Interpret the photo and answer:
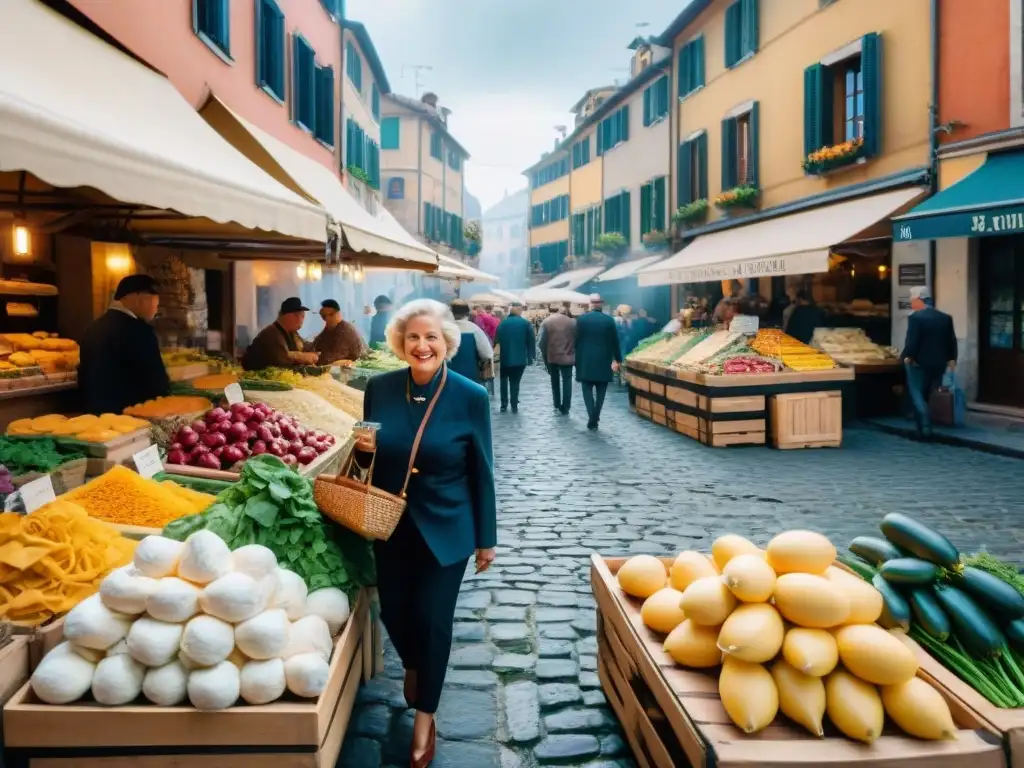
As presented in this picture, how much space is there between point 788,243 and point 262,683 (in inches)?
527

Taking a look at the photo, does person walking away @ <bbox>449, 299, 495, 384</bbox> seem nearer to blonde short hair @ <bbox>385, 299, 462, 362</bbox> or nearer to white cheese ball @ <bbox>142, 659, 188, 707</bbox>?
blonde short hair @ <bbox>385, 299, 462, 362</bbox>

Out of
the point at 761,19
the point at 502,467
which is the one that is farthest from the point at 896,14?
the point at 502,467

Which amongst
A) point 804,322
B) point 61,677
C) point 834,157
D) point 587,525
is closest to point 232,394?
point 587,525

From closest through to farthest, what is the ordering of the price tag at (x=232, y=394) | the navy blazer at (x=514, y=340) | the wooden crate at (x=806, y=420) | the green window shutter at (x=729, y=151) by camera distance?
the price tag at (x=232, y=394) → the wooden crate at (x=806, y=420) → the navy blazer at (x=514, y=340) → the green window shutter at (x=729, y=151)

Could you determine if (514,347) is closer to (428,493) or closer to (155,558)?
(428,493)

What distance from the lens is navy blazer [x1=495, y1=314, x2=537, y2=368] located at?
1412cm

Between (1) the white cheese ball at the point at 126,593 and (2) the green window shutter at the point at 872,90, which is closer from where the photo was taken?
(1) the white cheese ball at the point at 126,593

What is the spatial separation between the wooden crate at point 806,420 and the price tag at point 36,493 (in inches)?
345

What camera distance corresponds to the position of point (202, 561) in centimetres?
267

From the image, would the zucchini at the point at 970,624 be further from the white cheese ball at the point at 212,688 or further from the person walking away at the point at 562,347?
the person walking away at the point at 562,347

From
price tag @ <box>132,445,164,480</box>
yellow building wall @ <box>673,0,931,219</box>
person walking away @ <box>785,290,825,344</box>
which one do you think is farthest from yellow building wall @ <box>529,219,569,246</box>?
price tag @ <box>132,445,164,480</box>

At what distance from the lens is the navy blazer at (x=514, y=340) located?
14.1 metres

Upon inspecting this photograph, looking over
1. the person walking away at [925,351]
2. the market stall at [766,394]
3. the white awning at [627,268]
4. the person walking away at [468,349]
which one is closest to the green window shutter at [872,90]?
the person walking away at [925,351]

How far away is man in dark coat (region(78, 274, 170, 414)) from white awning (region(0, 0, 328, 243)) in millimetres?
1218
